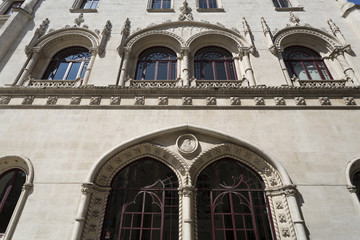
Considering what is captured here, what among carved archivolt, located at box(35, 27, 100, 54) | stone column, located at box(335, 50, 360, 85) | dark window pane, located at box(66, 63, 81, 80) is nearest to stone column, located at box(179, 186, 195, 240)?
dark window pane, located at box(66, 63, 81, 80)

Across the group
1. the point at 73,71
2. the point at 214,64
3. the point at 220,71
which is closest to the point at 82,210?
the point at 73,71

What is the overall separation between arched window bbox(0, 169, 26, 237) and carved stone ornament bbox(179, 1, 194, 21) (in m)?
10.5

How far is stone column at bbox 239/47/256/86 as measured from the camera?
8961 mm

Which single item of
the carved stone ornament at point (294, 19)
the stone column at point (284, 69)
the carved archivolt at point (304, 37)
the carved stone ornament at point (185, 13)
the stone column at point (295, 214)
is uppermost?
the carved stone ornament at point (185, 13)

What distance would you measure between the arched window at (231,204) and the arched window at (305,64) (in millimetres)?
5868

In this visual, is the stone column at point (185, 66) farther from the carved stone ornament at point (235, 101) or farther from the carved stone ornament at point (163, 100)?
the carved stone ornament at point (235, 101)

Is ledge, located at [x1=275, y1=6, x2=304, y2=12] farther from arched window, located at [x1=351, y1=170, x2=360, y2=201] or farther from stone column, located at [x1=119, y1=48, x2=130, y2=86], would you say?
arched window, located at [x1=351, y1=170, x2=360, y2=201]

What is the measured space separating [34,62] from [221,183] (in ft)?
34.1

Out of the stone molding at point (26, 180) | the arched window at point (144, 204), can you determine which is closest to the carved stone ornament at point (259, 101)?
the arched window at point (144, 204)

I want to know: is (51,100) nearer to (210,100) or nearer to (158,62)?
(158,62)

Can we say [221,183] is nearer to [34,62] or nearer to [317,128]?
[317,128]

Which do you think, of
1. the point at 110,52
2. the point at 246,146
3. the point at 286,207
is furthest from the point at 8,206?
the point at 286,207

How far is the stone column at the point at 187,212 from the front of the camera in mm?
5891

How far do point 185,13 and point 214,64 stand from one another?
396cm
